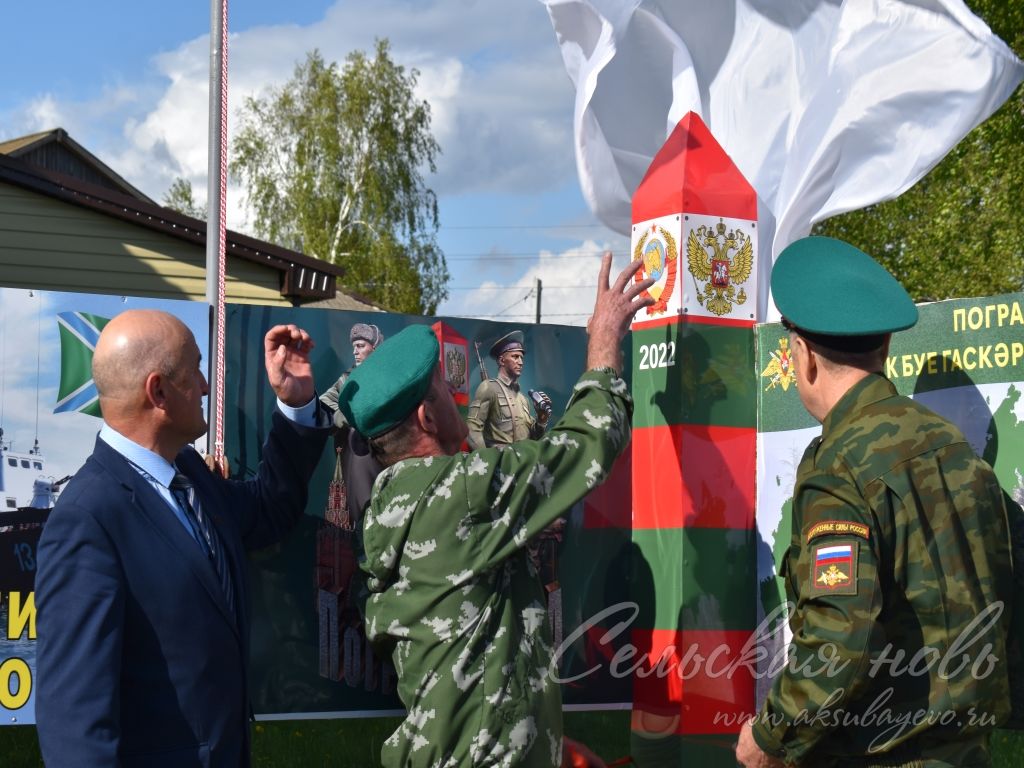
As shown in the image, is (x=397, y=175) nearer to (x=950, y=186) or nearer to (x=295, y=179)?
(x=295, y=179)

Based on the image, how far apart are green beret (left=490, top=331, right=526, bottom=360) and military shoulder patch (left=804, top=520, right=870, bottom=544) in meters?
1.58

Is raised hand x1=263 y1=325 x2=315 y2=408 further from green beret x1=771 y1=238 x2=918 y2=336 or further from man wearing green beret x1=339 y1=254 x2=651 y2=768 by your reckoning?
green beret x1=771 y1=238 x2=918 y2=336

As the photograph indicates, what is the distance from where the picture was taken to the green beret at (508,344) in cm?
390

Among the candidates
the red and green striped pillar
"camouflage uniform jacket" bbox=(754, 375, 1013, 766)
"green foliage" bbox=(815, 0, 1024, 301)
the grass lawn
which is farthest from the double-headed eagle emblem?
"green foliage" bbox=(815, 0, 1024, 301)

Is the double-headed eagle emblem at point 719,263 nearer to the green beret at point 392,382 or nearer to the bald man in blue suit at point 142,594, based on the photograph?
the green beret at point 392,382

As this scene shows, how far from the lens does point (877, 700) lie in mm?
2590

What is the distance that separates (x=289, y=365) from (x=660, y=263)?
127 cm

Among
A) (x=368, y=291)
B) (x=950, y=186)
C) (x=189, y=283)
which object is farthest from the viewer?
(x=368, y=291)

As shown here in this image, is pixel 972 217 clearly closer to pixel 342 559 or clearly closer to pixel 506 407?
pixel 506 407

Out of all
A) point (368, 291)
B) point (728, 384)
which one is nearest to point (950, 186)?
point (728, 384)

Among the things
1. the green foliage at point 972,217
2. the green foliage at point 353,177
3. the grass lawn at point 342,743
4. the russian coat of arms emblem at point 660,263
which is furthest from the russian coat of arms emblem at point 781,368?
the green foliage at point 353,177

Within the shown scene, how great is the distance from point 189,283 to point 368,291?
19.4 m

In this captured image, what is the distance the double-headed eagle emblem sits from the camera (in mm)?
3824

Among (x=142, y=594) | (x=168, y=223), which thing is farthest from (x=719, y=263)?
(x=168, y=223)
